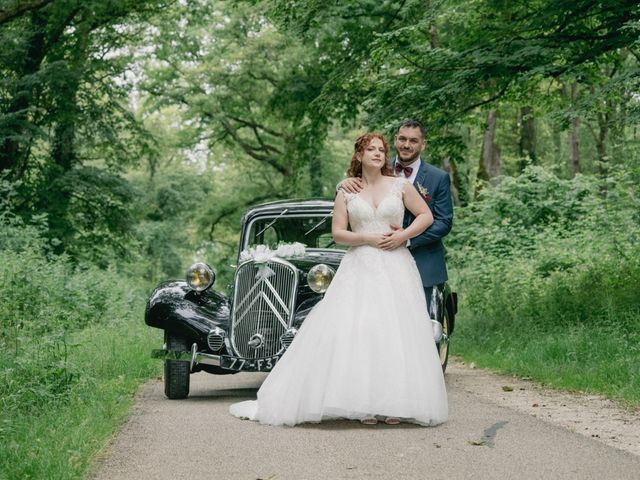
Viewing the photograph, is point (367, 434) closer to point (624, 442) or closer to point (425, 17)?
point (624, 442)

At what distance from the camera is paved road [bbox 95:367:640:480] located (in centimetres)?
477

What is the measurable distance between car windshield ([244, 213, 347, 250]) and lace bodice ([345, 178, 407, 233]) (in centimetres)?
239

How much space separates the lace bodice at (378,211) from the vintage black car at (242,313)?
1299mm

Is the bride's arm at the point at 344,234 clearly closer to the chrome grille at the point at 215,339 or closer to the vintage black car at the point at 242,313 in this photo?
the vintage black car at the point at 242,313

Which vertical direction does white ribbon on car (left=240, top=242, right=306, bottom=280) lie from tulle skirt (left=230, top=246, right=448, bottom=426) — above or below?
above

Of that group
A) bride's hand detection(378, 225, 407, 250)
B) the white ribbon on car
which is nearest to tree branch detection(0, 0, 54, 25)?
the white ribbon on car

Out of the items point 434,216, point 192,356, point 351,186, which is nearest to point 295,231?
point 192,356

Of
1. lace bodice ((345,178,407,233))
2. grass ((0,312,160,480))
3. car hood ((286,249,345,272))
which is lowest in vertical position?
grass ((0,312,160,480))

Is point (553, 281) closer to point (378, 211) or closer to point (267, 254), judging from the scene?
point (267, 254)

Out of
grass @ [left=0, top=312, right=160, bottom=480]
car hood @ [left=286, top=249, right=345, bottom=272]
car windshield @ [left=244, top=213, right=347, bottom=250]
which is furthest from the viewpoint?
car windshield @ [left=244, top=213, right=347, bottom=250]

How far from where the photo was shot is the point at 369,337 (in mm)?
6352

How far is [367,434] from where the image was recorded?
5922mm

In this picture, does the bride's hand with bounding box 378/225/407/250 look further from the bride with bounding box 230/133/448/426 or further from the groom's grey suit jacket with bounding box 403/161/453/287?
the groom's grey suit jacket with bounding box 403/161/453/287

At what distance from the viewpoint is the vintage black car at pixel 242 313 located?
7730 millimetres
